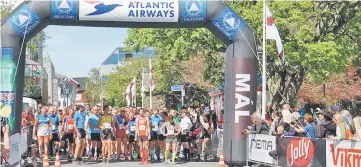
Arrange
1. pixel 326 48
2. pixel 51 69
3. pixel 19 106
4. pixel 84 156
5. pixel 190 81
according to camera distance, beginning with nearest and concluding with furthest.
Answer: pixel 19 106 < pixel 84 156 < pixel 326 48 < pixel 190 81 < pixel 51 69

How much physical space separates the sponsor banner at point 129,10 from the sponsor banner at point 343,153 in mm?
6271

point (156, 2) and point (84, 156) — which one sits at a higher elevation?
point (156, 2)

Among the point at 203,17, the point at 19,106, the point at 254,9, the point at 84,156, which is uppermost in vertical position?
the point at 254,9

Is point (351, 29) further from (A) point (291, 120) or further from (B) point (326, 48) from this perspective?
(A) point (291, 120)

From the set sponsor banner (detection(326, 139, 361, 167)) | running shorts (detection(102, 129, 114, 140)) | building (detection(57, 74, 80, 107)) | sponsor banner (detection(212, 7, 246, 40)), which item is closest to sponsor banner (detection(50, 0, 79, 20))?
sponsor banner (detection(212, 7, 246, 40))

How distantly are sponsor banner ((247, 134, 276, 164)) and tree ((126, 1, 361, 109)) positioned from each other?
9500 mm

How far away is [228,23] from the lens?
1692 centimetres

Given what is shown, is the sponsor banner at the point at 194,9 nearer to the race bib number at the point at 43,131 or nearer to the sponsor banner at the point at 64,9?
the sponsor banner at the point at 64,9

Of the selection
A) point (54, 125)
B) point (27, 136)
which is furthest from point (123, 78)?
point (27, 136)

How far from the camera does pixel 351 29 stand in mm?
29438

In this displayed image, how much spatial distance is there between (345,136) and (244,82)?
14.1 feet

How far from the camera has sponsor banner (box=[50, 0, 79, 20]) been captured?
16.4m

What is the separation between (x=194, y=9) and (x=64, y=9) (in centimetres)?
332

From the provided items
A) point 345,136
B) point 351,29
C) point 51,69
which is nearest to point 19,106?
point 345,136
